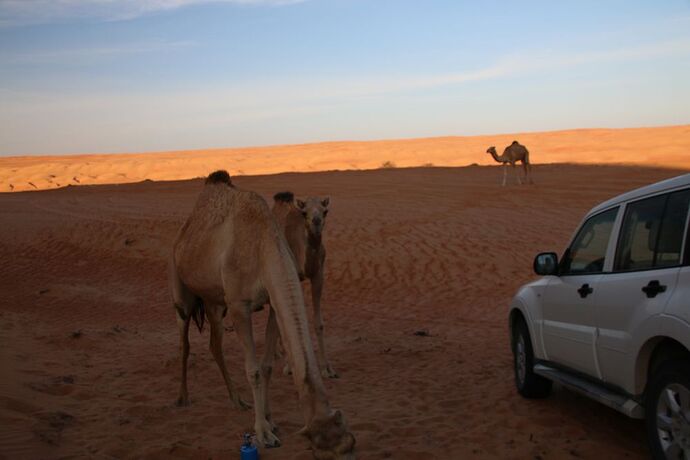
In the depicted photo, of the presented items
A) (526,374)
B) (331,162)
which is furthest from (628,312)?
(331,162)

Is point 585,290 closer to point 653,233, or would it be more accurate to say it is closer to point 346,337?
point 653,233

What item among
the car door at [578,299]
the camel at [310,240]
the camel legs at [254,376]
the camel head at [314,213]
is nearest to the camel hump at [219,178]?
the camel at [310,240]

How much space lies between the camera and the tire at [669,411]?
4.65 meters

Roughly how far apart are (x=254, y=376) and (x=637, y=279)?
331 cm

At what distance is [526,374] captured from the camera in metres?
7.56

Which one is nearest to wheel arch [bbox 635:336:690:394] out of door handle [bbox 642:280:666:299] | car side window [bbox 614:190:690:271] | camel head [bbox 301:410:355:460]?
door handle [bbox 642:280:666:299]

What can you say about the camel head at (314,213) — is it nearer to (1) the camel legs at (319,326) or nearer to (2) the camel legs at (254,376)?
(1) the camel legs at (319,326)

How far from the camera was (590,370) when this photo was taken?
19.8ft

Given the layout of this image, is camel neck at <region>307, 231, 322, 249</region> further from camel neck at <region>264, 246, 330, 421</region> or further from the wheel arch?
the wheel arch

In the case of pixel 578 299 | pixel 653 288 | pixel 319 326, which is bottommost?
pixel 319 326

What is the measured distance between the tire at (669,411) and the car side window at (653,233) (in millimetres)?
742

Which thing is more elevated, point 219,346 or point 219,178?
point 219,178

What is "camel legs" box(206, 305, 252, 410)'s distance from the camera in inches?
314

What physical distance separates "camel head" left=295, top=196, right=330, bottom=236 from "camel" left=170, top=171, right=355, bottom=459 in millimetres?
1232
